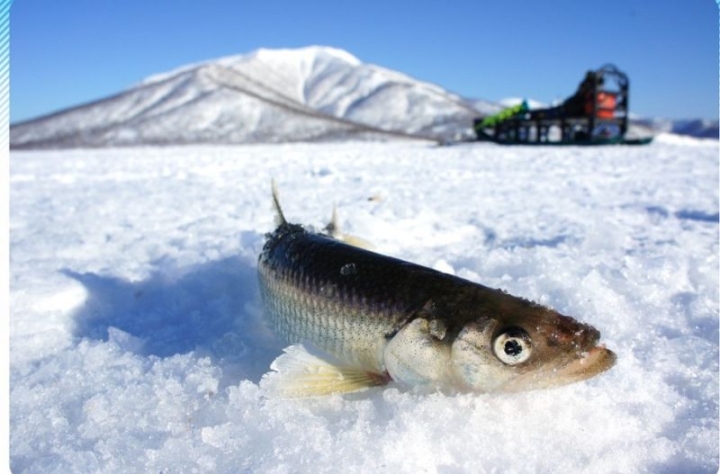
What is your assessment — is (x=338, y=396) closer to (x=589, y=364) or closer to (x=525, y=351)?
(x=525, y=351)

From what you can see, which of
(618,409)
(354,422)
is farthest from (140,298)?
(618,409)

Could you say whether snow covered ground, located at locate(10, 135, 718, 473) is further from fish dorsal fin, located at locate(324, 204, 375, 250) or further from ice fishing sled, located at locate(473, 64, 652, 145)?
ice fishing sled, located at locate(473, 64, 652, 145)

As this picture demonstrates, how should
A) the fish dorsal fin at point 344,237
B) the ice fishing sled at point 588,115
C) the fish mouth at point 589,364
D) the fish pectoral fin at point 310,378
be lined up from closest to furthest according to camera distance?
the fish mouth at point 589,364, the fish pectoral fin at point 310,378, the fish dorsal fin at point 344,237, the ice fishing sled at point 588,115

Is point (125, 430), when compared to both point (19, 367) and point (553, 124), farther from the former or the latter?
point (553, 124)

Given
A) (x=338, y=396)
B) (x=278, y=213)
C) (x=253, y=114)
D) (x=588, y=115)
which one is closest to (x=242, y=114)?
(x=253, y=114)

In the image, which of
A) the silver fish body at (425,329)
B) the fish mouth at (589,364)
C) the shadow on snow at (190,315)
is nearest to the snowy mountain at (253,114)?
the shadow on snow at (190,315)

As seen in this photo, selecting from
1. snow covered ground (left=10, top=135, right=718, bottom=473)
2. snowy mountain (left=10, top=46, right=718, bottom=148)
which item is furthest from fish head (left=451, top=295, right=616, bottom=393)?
snowy mountain (left=10, top=46, right=718, bottom=148)

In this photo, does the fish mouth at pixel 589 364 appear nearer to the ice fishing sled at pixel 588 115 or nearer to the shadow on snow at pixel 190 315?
the shadow on snow at pixel 190 315
